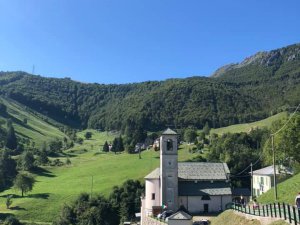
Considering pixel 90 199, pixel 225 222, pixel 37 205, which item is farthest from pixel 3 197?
pixel 225 222

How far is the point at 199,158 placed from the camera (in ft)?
394

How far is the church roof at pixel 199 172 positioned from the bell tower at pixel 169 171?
2113 millimetres

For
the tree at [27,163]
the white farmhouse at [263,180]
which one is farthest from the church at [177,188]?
the tree at [27,163]

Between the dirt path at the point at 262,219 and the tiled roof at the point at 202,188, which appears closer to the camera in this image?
the dirt path at the point at 262,219

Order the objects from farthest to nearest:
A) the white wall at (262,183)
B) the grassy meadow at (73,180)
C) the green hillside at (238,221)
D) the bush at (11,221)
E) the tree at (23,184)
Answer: the tree at (23,184)
the grassy meadow at (73,180)
the bush at (11,221)
the white wall at (262,183)
the green hillside at (238,221)

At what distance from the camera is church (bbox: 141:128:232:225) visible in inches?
2709

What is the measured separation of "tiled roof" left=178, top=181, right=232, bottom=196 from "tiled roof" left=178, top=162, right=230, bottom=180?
840 mm

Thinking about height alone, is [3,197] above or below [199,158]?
below

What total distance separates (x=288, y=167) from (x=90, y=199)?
43.9 m

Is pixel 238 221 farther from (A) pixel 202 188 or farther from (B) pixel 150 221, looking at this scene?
(A) pixel 202 188

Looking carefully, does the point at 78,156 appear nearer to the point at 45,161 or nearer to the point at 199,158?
the point at 45,161

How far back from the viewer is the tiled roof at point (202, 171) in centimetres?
7188

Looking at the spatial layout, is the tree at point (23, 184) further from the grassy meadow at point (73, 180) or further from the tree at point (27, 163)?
the tree at point (27, 163)

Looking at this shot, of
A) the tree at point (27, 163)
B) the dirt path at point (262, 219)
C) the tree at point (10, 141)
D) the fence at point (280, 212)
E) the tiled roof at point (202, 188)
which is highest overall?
the tree at point (10, 141)
